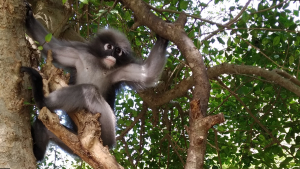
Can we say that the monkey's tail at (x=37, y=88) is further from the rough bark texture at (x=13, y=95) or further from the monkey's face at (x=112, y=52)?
the monkey's face at (x=112, y=52)

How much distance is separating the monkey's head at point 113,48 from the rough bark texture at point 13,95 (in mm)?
949

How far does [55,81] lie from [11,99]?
425 mm

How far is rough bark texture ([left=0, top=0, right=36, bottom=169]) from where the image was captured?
2117mm

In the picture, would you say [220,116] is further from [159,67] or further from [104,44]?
[104,44]

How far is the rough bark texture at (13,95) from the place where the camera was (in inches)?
83.4

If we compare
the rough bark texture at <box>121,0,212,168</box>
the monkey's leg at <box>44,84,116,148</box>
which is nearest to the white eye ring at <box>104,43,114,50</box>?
the rough bark texture at <box>121,0,212,168</box>

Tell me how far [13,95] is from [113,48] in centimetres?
126

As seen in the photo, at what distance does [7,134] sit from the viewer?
2129mm

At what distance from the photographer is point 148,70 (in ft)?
10.7

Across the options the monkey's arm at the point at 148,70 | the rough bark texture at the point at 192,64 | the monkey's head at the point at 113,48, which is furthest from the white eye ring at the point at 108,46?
the rough bark texture at the point at 192,64

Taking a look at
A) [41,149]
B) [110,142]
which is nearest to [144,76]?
[110,142]

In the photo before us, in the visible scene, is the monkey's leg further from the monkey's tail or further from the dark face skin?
the dark face skin

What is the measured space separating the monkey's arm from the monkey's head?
10 centimetres

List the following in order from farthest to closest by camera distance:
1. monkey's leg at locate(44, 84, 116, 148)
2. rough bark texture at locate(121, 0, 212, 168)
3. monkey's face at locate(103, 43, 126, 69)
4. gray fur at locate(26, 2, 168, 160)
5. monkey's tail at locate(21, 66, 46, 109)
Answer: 1. monkey's face at locate(103, 43, 126, 69)
2. gray fur at locate(26, 2, 168, 160)
3. monkey's leg at locate(44, 84, 116, 148)
4. monkey's tail at locate(21, 66, 46, 109)
5. rough bark texture at locate(121, 0, 212, 168)
